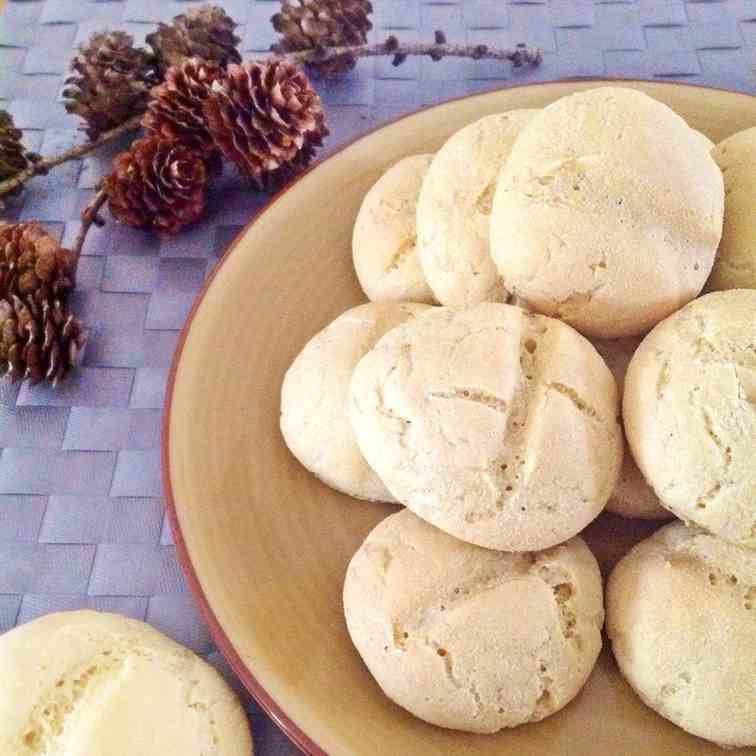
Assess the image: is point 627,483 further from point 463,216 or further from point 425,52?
point 425,52

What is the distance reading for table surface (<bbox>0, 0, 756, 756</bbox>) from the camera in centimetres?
99

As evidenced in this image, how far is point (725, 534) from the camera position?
737 mm

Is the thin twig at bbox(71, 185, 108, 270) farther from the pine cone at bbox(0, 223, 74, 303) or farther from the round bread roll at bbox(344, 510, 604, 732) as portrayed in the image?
the round bread roll at bbox(344, 510, 604, 732)

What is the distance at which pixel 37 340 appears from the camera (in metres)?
1.07

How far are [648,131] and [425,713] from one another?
1.84ft

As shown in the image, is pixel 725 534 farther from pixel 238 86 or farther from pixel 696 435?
pixel 238 86

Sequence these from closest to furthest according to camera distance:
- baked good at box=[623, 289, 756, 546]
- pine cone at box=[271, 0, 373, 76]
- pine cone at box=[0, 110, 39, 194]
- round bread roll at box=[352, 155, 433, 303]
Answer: baked good at box=[623, 289, 756, 546], round bread roll at box=[352, 155, 433, 303], pine cone at box=[0, 110, 39, 194], pine cone at box=[271, 0, 373, 76]

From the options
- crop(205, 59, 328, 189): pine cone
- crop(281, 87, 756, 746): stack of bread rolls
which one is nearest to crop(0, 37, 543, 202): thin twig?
crop(205, 59, 328, 189): pine cone

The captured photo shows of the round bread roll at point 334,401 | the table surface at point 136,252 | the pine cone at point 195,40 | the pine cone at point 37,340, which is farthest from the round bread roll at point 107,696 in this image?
the pine cone at point 195,40

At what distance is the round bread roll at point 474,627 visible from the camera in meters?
0.74

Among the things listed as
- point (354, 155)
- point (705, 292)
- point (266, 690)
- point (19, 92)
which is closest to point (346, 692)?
point (266, 690)

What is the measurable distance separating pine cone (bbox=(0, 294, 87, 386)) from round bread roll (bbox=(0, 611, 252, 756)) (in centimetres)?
34

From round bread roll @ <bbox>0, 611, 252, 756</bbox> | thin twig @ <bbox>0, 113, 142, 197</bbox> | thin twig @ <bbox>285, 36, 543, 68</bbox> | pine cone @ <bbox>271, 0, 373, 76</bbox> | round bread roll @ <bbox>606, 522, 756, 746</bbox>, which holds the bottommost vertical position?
round bread roll @ <bbox>0, 611, 252, 756</bbox>

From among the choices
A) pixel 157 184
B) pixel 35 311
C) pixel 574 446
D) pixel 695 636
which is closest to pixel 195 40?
pixel 157 184
